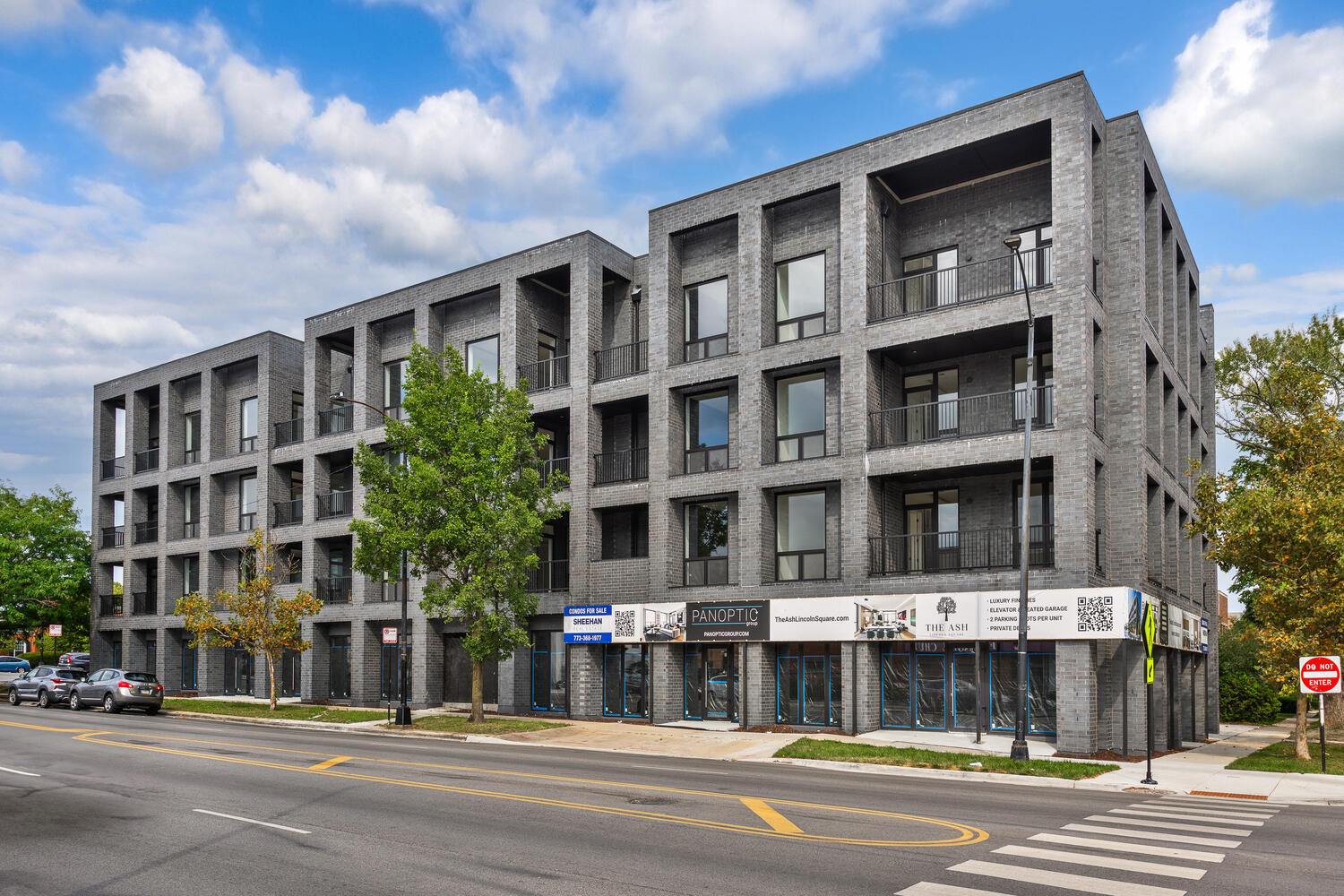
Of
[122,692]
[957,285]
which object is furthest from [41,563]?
[957,285]

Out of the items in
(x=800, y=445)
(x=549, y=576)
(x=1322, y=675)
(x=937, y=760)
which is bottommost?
(x=937, y=760)

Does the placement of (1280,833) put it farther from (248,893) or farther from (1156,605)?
(1156,605)

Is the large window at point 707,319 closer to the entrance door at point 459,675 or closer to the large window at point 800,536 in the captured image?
the large window at point 800,536

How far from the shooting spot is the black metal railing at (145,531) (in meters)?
54.0

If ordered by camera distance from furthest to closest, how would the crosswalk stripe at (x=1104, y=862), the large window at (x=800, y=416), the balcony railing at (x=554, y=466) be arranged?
the balcony railing at (x=554, y=466) → the large window at (x=800, y=416) → the crosswalk stripe at (x=1104, y=862)

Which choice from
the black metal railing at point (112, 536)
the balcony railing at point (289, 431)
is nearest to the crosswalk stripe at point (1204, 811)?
the balcony railing at point (289, 431)

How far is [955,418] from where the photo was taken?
3022 cm

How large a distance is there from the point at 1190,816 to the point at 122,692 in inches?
1437

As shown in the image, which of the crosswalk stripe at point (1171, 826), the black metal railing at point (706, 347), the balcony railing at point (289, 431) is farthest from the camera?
the balcony railing at point (289, 431)

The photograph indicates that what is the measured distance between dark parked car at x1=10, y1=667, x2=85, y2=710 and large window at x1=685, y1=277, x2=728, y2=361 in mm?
28130

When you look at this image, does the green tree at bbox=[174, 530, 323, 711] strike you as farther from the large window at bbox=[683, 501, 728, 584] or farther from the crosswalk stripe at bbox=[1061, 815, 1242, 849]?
the crosswalk stripe at bbox=[1061, 815, 1242, 849]

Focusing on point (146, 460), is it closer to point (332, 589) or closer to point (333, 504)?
point (333, 504)

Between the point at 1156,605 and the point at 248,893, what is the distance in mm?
25463

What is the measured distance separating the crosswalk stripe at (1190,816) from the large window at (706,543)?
57.6ft
